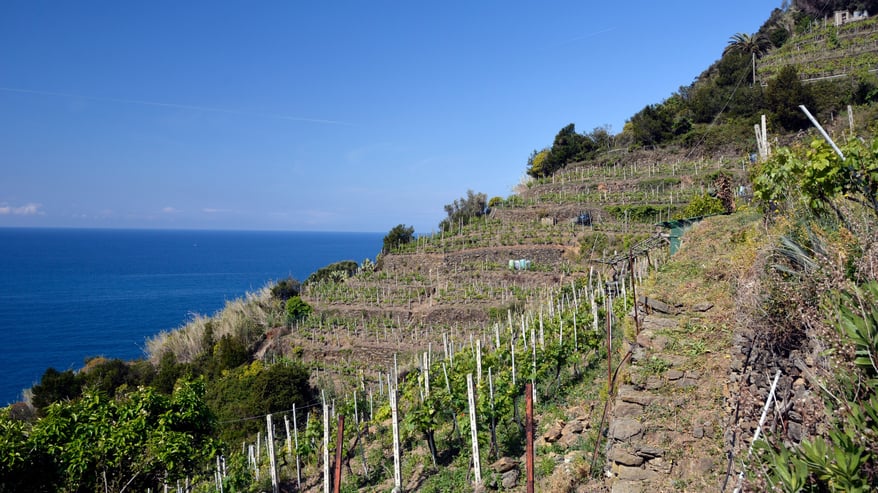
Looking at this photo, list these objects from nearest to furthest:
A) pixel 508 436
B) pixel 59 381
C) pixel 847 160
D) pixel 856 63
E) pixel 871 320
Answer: pixel 871 320
pixel 847 160
pixel 508 436
pixel 59 381
pixel 856 63

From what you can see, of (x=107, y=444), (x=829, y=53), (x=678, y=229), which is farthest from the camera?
(x=829, y=53)

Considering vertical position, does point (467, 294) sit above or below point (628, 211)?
below

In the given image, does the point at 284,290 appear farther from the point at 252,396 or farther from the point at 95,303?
the point at 95,303

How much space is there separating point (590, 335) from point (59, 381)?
21.1 metres

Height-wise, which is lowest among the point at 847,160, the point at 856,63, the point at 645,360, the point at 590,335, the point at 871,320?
the point at 590,335

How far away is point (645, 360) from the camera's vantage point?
6797 millimetres

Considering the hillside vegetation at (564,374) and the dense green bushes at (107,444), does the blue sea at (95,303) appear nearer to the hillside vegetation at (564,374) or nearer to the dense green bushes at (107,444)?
the hillside vegetation at (564,374)

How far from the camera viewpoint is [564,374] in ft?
38.7

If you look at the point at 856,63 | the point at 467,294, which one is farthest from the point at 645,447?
the point at 856,63

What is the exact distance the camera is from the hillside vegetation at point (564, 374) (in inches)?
173

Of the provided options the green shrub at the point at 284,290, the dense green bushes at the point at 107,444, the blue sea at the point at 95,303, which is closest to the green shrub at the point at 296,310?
the green shrub at the point at 284,290

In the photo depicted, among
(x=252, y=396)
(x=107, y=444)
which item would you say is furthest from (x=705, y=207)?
(x=107, y=444)

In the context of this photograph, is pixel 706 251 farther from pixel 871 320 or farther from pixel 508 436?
pixel 871 320

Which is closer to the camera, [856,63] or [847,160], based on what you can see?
[847,160]
